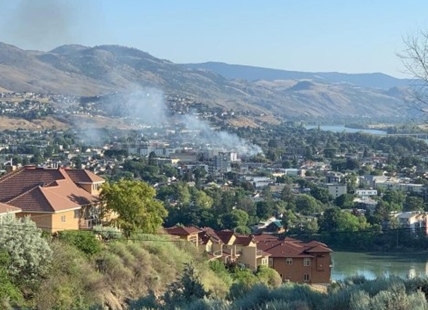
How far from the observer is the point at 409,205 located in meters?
24.8

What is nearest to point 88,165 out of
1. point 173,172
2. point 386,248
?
point 173,172

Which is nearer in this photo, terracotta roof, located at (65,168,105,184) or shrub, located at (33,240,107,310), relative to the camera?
shrub, located at (33,240,107,310)

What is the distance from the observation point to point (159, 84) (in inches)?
3775

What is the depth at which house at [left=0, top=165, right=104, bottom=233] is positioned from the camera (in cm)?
848

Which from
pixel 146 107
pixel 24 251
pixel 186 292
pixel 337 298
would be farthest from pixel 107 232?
pixel 146 107

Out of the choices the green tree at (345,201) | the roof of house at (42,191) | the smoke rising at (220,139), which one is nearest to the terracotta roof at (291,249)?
the roof of house at (42,191)

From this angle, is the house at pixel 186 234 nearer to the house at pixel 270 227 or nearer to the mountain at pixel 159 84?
the house at pixel 270 227

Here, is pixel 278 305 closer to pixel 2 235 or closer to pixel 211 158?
pixel 2 235

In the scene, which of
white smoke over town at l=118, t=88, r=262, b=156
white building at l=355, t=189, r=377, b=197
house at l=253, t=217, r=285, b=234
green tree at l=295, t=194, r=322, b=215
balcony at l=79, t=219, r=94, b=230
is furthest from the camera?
white smoke over town at l=118, t=88, r=262, b=156

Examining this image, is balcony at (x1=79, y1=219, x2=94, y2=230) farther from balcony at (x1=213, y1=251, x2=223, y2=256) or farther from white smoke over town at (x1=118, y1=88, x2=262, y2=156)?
white smoke over town at (x1=118, y1=88, x2=262, y2=156)

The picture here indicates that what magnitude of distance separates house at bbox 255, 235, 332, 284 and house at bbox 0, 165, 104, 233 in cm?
495

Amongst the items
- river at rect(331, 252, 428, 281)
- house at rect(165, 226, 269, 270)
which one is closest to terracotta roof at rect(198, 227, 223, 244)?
house at rect(165, 226, 269, 270)

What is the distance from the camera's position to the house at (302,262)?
540 inches

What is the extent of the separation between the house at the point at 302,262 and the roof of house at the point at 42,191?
5188 mm
